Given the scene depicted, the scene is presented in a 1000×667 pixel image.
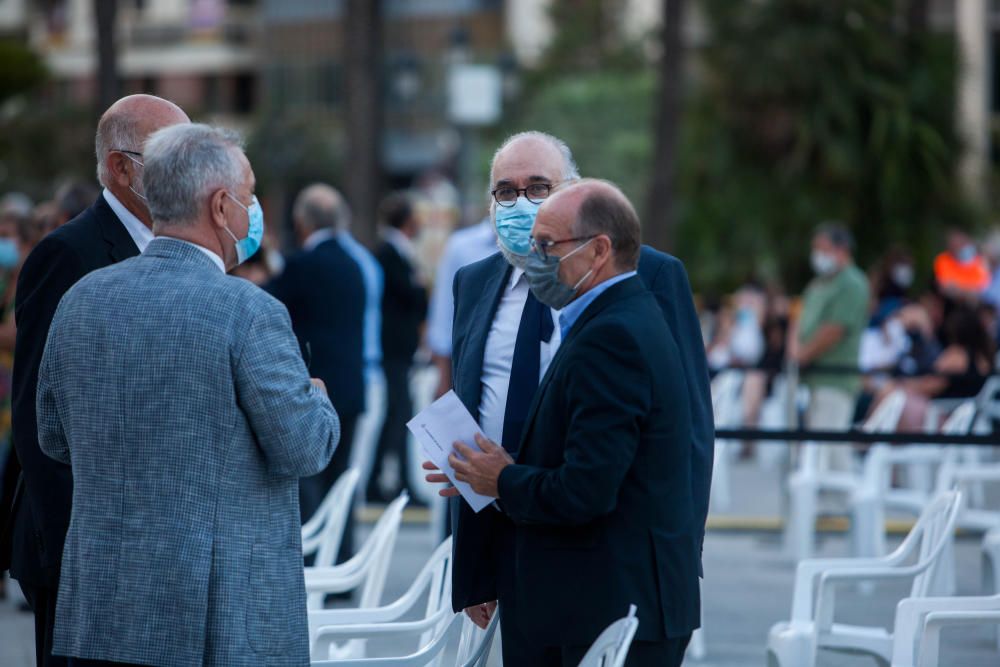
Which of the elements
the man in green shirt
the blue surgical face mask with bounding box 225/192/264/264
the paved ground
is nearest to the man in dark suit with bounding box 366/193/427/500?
the paved ground

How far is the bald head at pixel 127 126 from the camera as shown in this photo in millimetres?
3984

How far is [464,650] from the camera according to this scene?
4277 millimetres

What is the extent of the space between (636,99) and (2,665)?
39.9m

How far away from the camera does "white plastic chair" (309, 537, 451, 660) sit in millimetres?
4430

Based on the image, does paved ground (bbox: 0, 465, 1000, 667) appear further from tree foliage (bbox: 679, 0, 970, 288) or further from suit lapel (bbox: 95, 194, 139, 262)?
tree foliage (bbox: 679, 0, 970, 288)

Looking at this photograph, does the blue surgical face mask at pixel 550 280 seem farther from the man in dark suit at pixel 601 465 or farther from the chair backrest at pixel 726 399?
the chair backrest at pixel 726 399

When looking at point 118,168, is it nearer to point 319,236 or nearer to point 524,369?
point 524,369

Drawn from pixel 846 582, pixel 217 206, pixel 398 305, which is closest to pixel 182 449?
pixel 217 206

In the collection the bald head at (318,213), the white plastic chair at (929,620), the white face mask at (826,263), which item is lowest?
the white plastic chair at (929,620)

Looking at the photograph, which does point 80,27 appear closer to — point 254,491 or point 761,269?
point 761,269

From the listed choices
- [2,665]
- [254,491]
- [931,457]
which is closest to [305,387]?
[254,491]

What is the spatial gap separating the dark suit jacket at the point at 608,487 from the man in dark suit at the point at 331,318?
4357mm

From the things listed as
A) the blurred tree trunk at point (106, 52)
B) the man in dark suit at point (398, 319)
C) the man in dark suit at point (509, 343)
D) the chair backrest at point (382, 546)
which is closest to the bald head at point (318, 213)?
the man in dark suit at point (398, 319)

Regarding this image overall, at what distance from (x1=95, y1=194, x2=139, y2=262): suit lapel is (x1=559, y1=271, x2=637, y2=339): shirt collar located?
1151 mm
